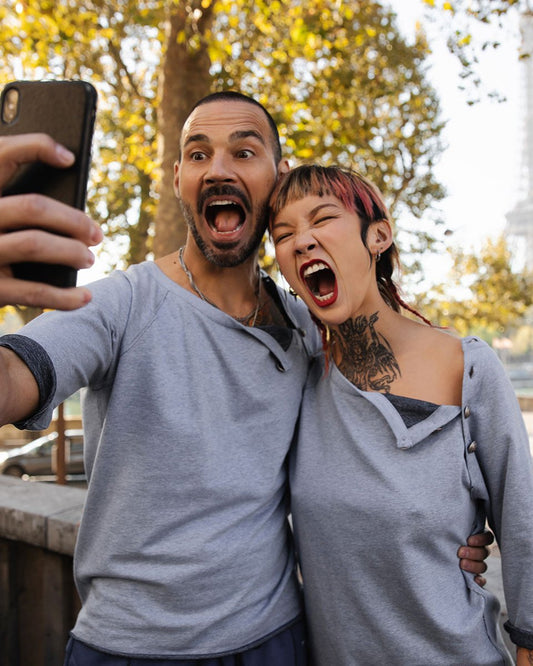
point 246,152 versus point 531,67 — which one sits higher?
point 531,67

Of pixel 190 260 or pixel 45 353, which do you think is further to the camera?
pixel 190 260

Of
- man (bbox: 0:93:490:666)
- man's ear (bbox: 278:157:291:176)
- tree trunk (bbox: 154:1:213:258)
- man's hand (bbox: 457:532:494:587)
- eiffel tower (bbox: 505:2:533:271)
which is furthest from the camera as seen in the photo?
eiffel tower (bbox: 505:2:533:271)

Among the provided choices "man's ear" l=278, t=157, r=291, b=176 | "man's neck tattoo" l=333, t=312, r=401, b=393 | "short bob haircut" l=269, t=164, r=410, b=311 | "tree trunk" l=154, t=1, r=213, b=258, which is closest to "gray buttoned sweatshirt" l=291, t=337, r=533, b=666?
"man's neck tattoo" l=333, t=312, r=401, b=393

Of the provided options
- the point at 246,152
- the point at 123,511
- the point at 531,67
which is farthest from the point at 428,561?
the point at 531,67

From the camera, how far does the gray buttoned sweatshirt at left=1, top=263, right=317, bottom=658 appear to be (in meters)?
1.78

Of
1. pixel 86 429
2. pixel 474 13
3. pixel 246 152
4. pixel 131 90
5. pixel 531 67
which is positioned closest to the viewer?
pixel 86 429

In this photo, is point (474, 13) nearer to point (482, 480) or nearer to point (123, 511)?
point (482, 480)

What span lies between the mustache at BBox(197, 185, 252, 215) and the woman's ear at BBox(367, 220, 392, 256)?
475mm

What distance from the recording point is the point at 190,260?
232 cm

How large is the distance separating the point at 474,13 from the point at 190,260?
462cm

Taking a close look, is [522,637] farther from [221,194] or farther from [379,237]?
[221,194]

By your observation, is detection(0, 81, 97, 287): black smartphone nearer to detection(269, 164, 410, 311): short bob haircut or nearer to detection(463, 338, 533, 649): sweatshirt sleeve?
detection(269, 164, 410, 311): short bob haircut

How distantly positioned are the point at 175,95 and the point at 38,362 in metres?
4.38

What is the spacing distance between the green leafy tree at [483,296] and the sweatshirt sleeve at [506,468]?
1334 cm
